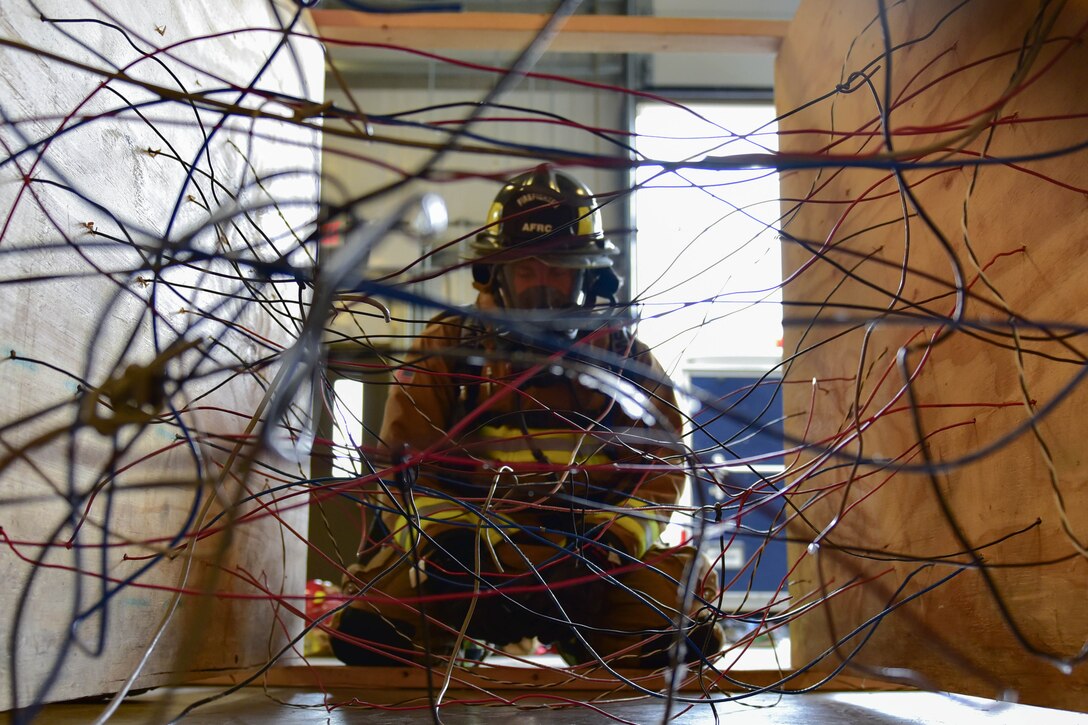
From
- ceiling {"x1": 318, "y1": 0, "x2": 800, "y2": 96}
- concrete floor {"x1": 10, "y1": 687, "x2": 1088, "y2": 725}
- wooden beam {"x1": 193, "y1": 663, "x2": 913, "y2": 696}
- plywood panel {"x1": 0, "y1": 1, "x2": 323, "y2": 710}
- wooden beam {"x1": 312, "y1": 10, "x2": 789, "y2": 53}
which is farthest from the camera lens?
ceiling {"x1": 318, "y1": 0, "x2": 800, "y2": 96}

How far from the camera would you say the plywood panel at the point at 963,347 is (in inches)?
30.6

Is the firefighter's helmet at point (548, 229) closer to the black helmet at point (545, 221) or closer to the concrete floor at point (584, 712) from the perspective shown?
the black helmet at point (545, 221)

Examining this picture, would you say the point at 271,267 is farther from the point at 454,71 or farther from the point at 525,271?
the point at 454,71

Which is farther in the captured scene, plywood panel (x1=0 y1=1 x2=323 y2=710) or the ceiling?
the ceiling

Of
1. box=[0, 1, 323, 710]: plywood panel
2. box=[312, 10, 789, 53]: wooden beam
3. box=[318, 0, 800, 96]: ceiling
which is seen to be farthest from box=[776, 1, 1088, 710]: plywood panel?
box=[318, 0, 800, 96]: ceiling

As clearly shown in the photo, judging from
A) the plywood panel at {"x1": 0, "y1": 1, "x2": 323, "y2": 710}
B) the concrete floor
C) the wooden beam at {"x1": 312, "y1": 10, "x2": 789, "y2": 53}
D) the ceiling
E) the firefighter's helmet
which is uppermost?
the ceiling

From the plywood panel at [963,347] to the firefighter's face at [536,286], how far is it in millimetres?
629

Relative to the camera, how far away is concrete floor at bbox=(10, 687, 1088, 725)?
94cm

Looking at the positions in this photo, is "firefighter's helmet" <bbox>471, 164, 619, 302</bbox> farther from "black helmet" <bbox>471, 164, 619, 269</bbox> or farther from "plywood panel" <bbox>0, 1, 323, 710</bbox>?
"plywood panel" <bbox>0, 1, 323, 710</bbox>

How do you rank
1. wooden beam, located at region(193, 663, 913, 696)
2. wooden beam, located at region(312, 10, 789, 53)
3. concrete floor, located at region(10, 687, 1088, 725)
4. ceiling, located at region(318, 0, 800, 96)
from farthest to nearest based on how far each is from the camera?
ceiling, located at region(318, 0, 800, 96)
wooden beam, located at region(312, 10, 789, 53)
wooden beam, located at region(193, 663, 913, 696)
concrete floor, located at region(10, 687, 1088, 725)

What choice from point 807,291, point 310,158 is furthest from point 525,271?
A: point 807,291

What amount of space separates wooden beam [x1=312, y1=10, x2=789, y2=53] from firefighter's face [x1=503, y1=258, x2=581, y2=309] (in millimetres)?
449

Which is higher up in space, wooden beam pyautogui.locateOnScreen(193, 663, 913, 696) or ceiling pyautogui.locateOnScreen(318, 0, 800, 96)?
ceiling pyautogui.locateOnScreen(318, 0, 800, 96)

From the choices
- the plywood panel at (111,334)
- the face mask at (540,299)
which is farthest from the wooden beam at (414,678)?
the face mask at (540,299)
